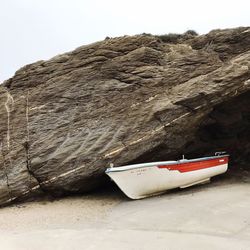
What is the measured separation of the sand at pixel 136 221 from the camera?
28.3ft

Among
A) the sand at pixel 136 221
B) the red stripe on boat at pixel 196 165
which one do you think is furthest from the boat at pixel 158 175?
the sand at pixel 136 221

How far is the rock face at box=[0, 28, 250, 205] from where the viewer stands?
13.8 m

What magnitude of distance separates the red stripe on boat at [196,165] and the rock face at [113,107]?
0.78 meters

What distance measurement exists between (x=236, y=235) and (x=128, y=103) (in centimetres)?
687

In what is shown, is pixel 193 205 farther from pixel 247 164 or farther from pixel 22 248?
pixel 247 164

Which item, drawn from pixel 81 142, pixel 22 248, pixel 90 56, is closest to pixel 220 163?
Answer: pixel 81 142

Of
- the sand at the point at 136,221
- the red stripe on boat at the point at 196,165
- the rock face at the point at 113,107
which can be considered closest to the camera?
the sand at the point at 136,221

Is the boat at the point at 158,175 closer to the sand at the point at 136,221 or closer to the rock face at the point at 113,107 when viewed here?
the sand at the point at 136,221

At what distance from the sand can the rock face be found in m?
1.26

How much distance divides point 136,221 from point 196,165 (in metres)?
4.68

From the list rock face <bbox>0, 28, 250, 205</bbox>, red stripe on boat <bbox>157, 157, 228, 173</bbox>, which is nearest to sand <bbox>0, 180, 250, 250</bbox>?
red stripe on boat <bbox>157, 157, 228, 173</bbox>

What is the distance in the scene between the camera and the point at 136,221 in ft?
34.7

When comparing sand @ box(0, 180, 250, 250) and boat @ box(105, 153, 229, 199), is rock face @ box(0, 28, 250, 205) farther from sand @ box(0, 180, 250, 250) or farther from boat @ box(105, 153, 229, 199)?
sand @ box(0, 180, 250, 250)

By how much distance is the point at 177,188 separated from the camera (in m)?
14.5
